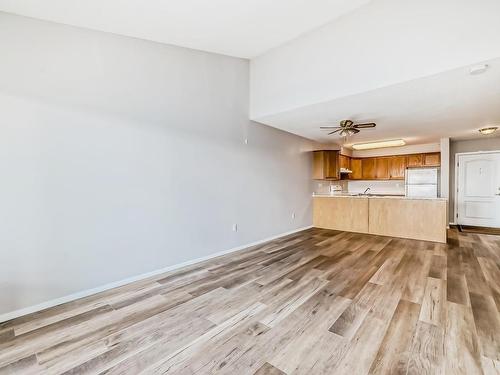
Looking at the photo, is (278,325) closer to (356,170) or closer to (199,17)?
(199,17)

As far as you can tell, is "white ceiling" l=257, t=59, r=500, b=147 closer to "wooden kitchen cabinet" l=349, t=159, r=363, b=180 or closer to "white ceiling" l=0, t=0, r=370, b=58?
"white ceiling" l=0, t=0, r=370, b=58

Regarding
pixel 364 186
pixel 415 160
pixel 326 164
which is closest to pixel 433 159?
pixel 415 160

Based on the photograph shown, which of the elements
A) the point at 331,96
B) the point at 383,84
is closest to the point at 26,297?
the point at 331,96

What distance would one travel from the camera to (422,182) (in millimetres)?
6902

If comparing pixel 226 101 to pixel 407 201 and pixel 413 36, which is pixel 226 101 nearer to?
pixel 413 36

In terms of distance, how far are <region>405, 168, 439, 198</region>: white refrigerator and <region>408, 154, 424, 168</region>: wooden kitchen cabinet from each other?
154 millimetres

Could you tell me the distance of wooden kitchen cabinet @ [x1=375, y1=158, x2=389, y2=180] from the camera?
7629 millimetres

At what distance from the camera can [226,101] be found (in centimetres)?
405

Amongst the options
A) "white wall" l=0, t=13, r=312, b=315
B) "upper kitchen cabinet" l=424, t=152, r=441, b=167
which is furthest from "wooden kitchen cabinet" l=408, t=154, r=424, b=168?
"white wall" l=0, t=13, r=312, b=315

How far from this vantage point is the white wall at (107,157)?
87.3 inches

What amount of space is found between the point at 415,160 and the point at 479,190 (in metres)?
1.67

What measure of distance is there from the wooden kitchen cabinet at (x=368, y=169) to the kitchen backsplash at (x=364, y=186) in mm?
322

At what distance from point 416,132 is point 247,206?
14.4 ft

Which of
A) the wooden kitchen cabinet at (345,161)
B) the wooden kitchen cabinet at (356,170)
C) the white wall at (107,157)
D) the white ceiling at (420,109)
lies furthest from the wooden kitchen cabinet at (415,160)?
the white wall at (107,157)
